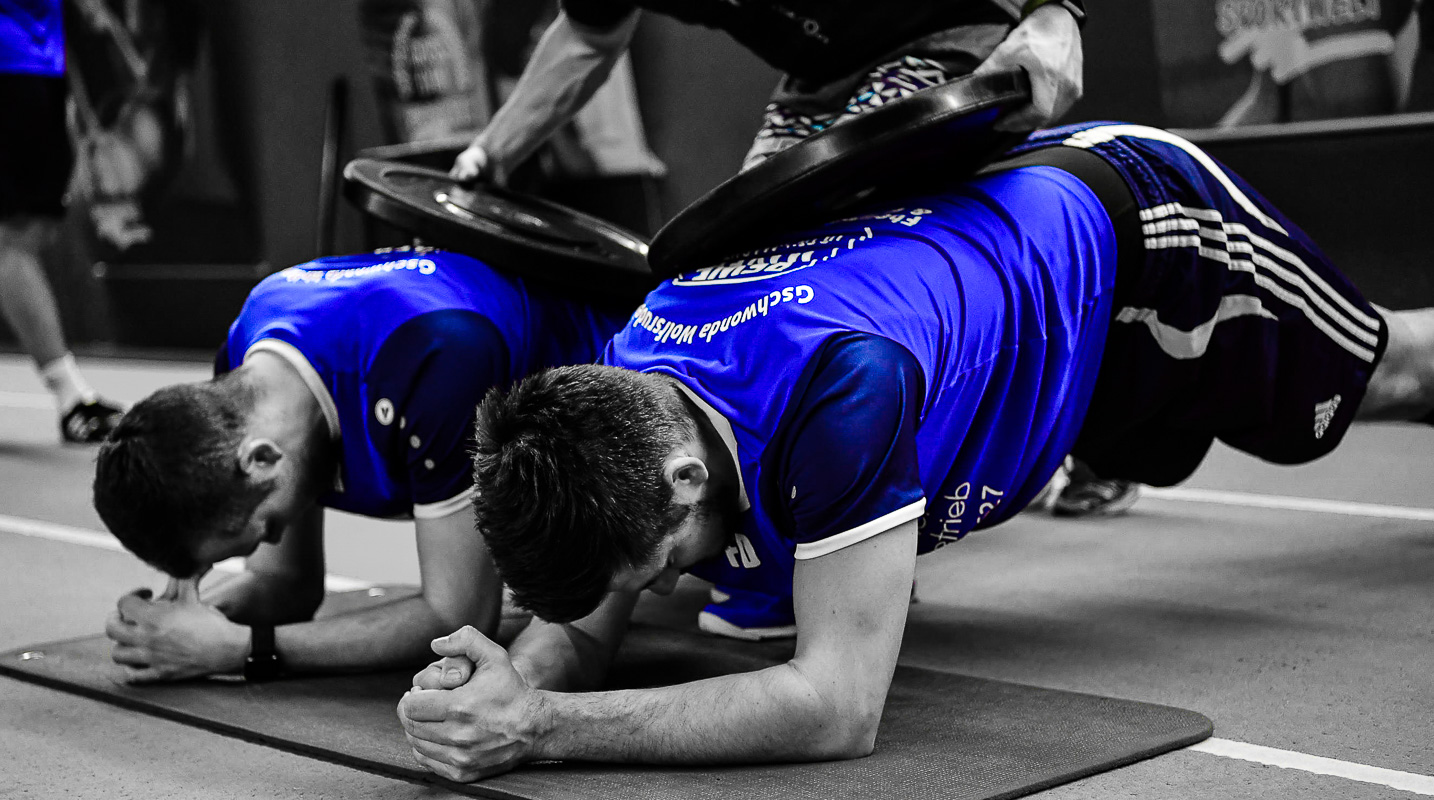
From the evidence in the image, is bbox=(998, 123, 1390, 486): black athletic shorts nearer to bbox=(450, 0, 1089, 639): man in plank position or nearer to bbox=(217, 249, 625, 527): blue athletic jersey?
bbox=(450, 0, 1089, 639): man in plank position

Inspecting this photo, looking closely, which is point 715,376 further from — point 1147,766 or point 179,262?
point 179,262

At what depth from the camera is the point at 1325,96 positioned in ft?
15.0

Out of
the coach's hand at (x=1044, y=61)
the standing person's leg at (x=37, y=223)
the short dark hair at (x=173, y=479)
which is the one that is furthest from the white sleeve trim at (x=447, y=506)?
the standing person's leg at (x=37, y=223)

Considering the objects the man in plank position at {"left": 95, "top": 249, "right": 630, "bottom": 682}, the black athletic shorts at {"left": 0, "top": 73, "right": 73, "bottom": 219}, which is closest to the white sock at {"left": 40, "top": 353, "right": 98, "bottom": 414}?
the black athletic shorts at {"left": 0, "top": 73, "right": 73, "bottom": 219}

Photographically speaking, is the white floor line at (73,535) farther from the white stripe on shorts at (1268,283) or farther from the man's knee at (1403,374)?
the man's knee at (1403,374)

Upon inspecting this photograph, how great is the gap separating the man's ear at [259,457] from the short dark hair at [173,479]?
0.01 metres

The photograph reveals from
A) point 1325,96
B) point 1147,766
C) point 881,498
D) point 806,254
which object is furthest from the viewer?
point 1325,96

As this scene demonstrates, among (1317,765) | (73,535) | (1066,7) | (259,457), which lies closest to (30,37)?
(73,535)

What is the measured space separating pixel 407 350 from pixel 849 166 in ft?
2.40

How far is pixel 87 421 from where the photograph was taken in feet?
16.7

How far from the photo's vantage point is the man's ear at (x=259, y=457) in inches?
85.8

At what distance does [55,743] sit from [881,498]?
1271mm

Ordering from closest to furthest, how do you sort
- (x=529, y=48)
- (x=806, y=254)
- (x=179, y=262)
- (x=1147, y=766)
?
(x=1147, y=766), (x=806, y=254), (x=529, y=48), (x=179, y=262)

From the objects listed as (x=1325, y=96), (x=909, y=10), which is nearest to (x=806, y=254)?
(x=909, y=10)
